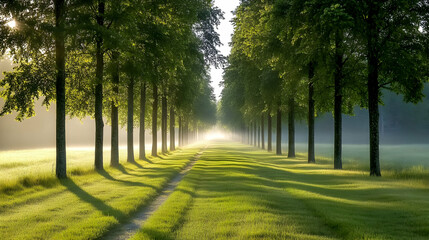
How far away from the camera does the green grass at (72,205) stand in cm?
717

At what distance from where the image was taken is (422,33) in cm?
1534

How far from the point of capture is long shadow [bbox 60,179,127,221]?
28.1 feet

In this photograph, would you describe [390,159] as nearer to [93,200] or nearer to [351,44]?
[351,44]

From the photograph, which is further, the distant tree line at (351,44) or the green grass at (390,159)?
the green grass at (390,159)

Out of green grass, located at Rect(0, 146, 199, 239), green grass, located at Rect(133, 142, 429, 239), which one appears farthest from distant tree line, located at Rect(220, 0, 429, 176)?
green grass, located at Rect(0, 146, 199, 239)

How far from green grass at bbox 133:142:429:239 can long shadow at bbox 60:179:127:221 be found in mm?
887

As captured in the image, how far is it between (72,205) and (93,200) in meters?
A: 0.77

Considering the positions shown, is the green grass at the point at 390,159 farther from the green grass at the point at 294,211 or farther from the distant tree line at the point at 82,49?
the distant tree line at the point at 82,49

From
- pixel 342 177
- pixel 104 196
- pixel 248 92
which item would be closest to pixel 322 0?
pixel 342 177

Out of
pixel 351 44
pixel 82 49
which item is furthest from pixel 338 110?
pixel 82 49

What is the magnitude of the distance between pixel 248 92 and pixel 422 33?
19356mm

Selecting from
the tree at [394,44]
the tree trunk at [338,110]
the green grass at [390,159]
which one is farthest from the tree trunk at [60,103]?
the green grass at [390,159]

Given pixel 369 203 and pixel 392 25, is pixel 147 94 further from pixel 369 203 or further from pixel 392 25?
pixel 369 203

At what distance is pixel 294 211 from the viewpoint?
8773 millimetres
